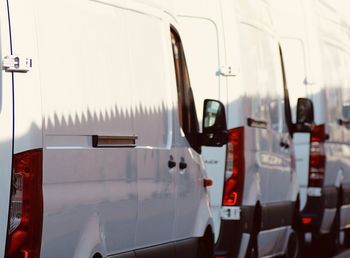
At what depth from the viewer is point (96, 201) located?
734 cm

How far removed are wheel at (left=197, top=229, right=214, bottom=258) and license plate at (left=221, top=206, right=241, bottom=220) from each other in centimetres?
143

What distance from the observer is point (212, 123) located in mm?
9711

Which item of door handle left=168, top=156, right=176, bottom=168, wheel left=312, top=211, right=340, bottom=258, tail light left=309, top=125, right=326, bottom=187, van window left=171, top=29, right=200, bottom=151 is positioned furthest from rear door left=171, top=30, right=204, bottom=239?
wheel left=312, top=211, right=340, bottom=258

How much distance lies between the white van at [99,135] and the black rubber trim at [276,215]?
2.42 meters

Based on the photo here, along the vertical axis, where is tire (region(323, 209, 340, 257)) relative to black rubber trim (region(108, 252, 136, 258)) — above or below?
below

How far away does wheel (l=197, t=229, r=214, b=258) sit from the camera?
9711mm

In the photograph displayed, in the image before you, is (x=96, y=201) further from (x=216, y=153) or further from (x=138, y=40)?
(x=216, y=153)

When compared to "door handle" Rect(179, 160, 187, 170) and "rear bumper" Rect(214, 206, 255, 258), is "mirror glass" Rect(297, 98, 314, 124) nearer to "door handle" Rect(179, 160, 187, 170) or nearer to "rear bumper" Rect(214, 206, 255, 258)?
"rear bumper" Rect(214, 206, 255, 258)

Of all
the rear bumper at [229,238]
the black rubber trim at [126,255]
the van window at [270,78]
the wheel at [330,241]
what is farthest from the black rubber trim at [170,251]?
the wheel at [330,241]

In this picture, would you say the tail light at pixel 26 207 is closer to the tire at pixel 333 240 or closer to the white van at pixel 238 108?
the white van at pixel 238 108

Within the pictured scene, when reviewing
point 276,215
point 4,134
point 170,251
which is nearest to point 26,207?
point 4,134

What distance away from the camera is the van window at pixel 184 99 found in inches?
374

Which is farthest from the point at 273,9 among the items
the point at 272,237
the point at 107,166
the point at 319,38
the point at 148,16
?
the point at 107,166

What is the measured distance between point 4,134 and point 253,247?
5992mm
